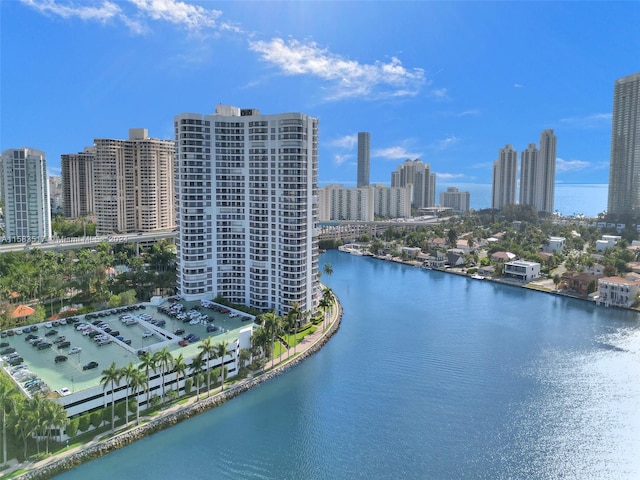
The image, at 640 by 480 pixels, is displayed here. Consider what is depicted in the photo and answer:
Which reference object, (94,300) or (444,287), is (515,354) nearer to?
(444,287)

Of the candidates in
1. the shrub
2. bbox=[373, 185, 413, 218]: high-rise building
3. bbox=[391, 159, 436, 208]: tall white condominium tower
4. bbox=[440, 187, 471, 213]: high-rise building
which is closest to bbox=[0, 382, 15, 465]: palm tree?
the shrub

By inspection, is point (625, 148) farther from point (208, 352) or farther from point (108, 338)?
point (108, 338)

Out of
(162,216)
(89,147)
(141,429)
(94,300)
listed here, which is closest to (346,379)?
(141,429)

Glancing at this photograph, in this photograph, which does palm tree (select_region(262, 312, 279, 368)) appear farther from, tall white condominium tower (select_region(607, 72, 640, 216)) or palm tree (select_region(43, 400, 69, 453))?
tall white condominium tower (select_region(607, 72, 640, 216))

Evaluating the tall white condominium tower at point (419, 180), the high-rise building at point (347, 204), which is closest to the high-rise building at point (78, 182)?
the high-rise building at point (347, 204)

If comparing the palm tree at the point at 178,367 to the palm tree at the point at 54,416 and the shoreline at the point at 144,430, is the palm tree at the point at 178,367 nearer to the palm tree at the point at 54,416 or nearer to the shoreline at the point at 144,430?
the shoreline at the point at 144,430
